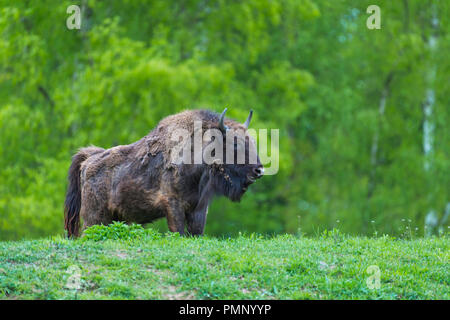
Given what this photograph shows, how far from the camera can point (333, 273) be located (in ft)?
29.6

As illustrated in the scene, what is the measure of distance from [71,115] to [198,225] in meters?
14.9

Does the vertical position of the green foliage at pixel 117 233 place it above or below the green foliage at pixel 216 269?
above

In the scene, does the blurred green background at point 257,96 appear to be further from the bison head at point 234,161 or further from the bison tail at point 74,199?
the bison head at point 234,161

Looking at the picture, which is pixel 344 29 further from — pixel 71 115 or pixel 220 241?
pixel 220 241

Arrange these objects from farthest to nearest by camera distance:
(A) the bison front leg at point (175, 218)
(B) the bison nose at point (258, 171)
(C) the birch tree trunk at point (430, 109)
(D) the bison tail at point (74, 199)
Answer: (C) the birch tree trunk at point (430, 109)
(D) the bison tail at point (74, 199)
(B) the bison nose at point (258, 171)
(A) the bison front leg at point (175, 218)

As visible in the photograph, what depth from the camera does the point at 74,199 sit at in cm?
1348

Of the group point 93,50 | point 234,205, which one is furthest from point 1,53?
point 234,205

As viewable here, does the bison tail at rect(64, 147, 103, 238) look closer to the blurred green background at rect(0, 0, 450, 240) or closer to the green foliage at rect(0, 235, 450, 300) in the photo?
the green foliage at rect(0, 235, 450, 300)

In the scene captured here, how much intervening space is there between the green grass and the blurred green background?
1459 centimetres

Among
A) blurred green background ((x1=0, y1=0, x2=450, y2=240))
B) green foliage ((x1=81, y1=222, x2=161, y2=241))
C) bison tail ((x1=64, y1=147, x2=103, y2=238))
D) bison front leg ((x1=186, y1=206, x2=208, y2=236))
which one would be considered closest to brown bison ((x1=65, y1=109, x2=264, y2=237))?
bison front leg ((x1=186, y1=206, x2=208, y2=236))

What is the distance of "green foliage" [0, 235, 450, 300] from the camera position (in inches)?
322

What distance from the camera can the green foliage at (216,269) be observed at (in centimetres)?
818

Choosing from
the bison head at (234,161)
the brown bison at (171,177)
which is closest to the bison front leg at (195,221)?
the brown bison at (171,177)

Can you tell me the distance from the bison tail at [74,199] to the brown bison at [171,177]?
24.7 inches
